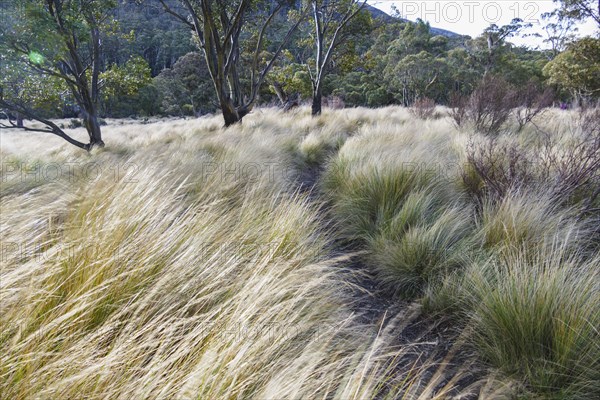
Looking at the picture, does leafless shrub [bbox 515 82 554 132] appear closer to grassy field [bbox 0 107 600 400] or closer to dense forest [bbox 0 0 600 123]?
dense forest [bbox 0 0 600 123]

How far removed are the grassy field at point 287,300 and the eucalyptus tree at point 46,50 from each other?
399cm

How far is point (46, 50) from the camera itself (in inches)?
217

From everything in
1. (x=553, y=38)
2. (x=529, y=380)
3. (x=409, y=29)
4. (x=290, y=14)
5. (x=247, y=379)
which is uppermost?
(x=409, y=29)

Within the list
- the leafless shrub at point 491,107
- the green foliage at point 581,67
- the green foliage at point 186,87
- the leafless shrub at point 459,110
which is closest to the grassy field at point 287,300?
the leafless shrub at point 491,107

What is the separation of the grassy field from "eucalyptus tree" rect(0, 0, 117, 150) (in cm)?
399

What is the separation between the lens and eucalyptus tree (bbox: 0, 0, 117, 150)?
519 centimetres

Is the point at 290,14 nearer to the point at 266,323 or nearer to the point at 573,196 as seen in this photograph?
the point at 573,196

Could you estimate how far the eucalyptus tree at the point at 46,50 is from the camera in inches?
204

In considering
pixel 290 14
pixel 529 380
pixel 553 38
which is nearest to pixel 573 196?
pixel 529 380

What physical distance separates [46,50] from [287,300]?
684 centimetres

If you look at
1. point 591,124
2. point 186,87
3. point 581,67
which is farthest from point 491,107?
point 186,87

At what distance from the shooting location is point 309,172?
5246 millimetres

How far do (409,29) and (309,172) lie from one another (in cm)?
3400

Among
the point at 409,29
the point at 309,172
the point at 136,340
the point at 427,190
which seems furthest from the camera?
the point at 409,29
